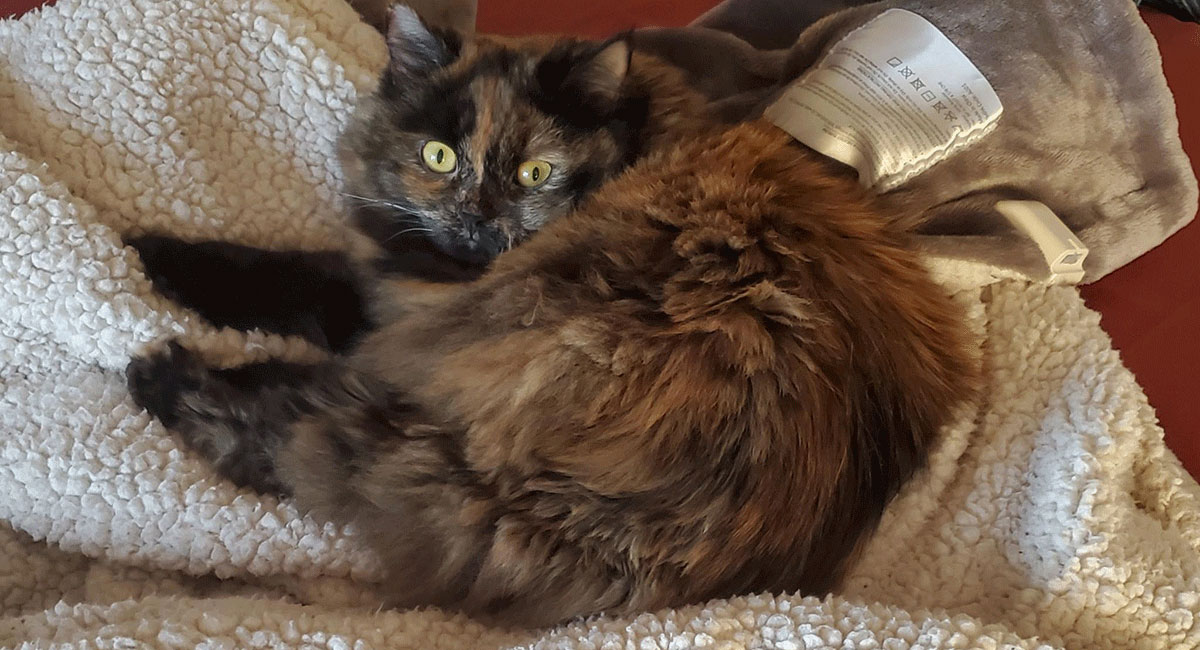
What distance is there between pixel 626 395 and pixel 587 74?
46 cm

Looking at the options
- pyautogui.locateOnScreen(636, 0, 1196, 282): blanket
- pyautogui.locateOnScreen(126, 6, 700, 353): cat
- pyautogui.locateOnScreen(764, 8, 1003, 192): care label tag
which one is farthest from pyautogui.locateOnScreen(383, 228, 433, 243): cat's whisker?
pyautogui.locateOnScreen(636, 0, 1196, 282): blanket

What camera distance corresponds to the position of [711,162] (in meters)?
1.10

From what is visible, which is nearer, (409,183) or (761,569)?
(761,569)

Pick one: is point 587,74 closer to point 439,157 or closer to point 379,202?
point 439,157

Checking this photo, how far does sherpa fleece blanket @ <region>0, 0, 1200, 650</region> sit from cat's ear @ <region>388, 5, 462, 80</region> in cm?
21

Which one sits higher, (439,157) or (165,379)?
(439,157)

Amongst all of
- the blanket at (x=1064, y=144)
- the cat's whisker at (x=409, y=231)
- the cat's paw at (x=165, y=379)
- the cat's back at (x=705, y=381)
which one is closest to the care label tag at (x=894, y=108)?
the blanket at (x=1064, y=144)

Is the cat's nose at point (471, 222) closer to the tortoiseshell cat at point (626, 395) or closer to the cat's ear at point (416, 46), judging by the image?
the tortoiseshell cat at point (626, 395)

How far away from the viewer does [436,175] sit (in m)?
1.20

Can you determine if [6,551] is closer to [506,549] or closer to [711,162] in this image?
[506,549]

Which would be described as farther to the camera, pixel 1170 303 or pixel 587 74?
pixel 1170 303

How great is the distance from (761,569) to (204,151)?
1.06m

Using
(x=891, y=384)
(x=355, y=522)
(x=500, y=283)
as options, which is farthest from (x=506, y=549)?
(x=891, y=384)

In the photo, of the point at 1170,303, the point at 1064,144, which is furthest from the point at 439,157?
the point at 1170,303
